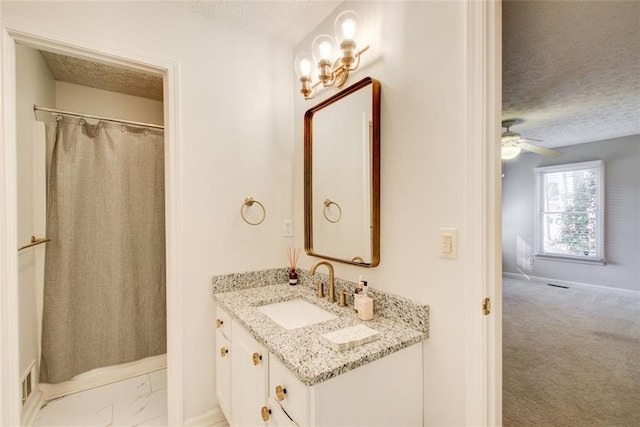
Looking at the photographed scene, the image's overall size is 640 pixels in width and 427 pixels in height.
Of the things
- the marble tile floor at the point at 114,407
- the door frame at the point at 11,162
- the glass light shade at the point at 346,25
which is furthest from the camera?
the marble tile floor at the point at 114,407

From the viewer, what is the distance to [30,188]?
1.88 meters

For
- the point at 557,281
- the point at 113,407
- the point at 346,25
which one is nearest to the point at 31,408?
the point at 113,407

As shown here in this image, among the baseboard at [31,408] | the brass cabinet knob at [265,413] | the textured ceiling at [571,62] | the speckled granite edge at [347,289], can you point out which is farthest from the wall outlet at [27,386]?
the textured ceiling at [571,62]

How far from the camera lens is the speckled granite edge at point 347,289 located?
45.7 inches

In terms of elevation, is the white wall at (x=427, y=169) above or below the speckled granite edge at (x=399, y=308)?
above

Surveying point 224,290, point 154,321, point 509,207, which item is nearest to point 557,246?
point 509,207

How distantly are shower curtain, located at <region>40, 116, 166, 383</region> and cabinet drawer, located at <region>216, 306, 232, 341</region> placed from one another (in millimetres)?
1002

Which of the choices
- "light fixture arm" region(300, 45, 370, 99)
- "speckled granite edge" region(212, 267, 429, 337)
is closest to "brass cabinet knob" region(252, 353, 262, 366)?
"speckled granite edge" region(212, 267, 429, 337)

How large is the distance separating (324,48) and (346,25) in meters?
0.16

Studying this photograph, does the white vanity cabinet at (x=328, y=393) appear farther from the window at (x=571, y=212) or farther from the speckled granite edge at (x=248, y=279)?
the window at (x=571, y=212)

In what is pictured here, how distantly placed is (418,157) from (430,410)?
39.4 inches

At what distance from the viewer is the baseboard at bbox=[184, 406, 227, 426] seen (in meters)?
1.62

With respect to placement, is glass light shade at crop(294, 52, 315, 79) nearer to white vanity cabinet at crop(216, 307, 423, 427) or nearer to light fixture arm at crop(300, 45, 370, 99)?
light fixture arm at crop(300, 45, 370, 99)

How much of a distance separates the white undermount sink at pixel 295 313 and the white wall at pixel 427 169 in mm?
302
